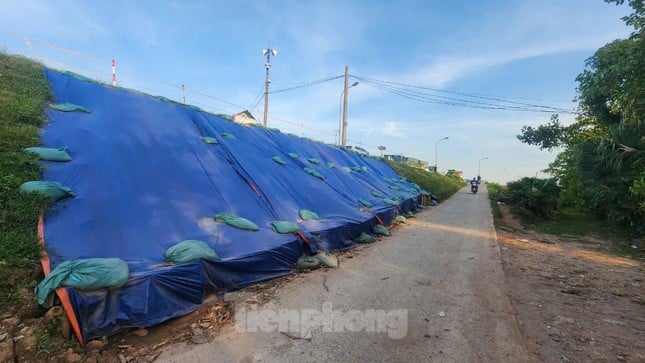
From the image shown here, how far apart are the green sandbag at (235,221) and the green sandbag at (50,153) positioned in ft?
7.60

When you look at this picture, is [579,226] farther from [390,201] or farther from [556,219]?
[390,201]

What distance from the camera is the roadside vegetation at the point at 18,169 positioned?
340 cm

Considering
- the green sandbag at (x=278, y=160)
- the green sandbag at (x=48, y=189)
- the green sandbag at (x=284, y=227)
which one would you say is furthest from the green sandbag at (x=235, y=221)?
the green sandbag at (x=278, y=160)

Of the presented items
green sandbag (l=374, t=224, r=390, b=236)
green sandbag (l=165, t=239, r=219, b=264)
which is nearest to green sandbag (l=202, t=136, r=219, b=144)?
green sandbag (l=165, t=239, r=219, b=264)

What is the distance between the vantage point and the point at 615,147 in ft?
27.3

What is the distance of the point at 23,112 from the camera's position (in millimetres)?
5688

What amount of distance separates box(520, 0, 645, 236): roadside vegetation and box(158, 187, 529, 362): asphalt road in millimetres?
4415

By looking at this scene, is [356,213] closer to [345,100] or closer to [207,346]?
A: [207,346]

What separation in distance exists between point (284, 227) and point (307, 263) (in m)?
0.73

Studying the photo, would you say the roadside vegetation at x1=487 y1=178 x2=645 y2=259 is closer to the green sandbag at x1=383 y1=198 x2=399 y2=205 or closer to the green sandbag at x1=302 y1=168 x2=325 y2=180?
the green sandbag at x1=383 y1=198 x2=399 y2=205

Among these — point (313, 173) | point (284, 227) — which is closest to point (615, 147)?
point (313, 173)

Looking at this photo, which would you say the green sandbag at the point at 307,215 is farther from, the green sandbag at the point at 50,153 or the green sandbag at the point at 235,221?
the green sandbag at the point at 50,153

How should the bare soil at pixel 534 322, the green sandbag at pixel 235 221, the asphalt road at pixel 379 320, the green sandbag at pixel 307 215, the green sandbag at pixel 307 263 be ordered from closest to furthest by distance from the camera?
1. the bare soil at pixel 534 322
2. the asphalt road at pixel 379 320
3. the green sandbag at pixel 235 221
4. the green sandbag at pixel 307 263
5. the green sandbag at pixel 307 215

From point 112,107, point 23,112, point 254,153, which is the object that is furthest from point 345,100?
point 23,112
